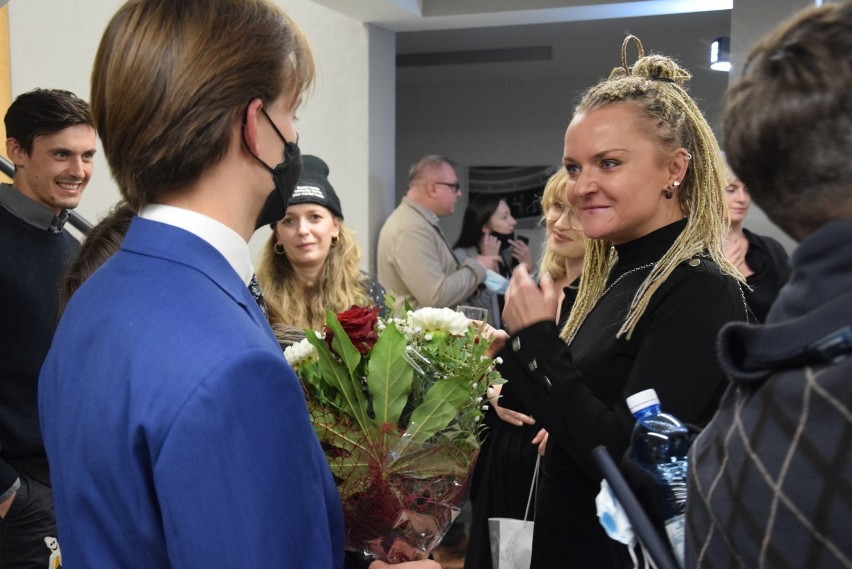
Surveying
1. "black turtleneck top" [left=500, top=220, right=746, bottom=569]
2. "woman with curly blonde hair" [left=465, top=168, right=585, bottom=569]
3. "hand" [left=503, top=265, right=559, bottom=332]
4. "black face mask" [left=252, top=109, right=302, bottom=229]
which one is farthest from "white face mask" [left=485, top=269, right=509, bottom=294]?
"black face mask" [left=252, top=109, right=302, bottom=229]

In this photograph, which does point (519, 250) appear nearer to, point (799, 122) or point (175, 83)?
point (175, 83)

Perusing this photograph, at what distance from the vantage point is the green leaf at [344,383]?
4.20 feet

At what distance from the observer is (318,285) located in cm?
331

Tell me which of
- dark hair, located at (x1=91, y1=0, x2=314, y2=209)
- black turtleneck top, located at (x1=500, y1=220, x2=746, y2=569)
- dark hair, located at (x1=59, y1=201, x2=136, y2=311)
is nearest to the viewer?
dark hair, located at (x1=91, y1=0, x2=314, y2=209)

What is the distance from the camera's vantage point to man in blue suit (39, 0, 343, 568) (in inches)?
34.2

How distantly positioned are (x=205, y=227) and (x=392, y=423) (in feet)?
1.40

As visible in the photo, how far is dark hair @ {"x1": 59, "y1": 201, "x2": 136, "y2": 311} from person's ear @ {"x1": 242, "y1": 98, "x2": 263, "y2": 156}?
84 cm

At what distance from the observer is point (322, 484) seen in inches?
39.3

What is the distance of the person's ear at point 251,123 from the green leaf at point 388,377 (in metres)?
0.38

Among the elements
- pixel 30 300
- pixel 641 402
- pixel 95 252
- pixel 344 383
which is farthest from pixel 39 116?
pixel 641 402

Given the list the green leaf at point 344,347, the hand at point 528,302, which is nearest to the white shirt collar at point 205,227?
the green leaf at point 344,347

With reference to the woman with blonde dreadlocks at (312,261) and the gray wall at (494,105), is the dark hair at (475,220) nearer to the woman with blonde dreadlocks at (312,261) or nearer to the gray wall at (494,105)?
the woman with blonde dreadlocks at (312,261)

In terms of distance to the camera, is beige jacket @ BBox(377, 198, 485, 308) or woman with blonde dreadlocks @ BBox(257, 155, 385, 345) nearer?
woman with blonde dreadlocks @ BBox(257, 155, 385, 345)

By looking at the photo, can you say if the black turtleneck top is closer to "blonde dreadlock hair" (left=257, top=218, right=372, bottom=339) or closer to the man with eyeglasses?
"blonde dreadlock hair" (left=257, top=218, right=372, bottom=339)
